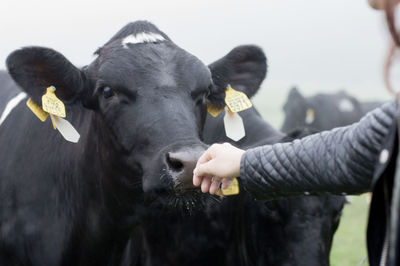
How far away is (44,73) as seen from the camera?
364 cm

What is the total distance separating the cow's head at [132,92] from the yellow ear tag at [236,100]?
0.77 ft

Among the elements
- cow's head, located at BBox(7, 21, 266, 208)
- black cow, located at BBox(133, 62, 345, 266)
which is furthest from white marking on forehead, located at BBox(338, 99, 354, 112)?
cow's head, located at BBox(7, 21, 266, 208)

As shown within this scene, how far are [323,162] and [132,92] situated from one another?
1639mm

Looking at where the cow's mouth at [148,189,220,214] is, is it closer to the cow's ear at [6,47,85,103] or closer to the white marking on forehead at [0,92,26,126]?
the cow's ear at [6,47,85,103]

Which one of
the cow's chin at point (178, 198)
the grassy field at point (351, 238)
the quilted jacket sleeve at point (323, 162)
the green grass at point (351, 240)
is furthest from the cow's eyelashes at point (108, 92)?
the green grass at point (351, 240)

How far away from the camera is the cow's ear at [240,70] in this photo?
4.17 m

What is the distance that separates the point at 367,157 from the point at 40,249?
251 cm

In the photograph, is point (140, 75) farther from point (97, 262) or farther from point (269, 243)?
point (269, 243)

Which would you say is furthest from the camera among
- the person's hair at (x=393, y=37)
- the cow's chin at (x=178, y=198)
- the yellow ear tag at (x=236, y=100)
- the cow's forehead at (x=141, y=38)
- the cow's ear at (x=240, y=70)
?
the cow's ear at (x=240, y=70)

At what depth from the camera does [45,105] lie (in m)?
3.50

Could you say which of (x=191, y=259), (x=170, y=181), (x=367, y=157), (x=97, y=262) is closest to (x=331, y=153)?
(x=367, y=157)

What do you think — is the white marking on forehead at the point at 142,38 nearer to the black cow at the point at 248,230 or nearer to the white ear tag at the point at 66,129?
the black cow at the point at 248,230

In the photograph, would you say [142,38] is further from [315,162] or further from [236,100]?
[315,162]

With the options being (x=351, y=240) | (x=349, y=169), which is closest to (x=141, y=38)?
(x=349, y=169)
